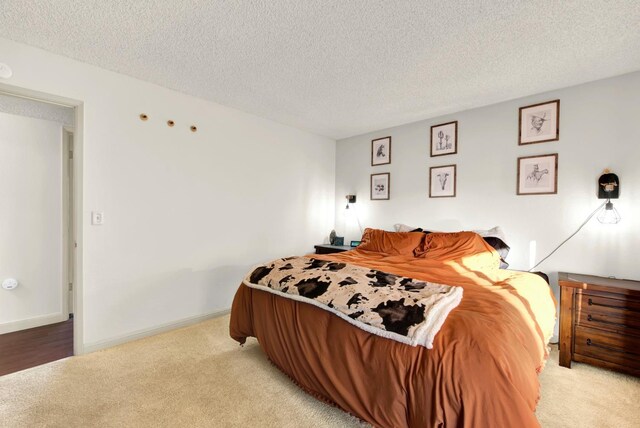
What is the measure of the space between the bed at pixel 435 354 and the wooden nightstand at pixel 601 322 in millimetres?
267

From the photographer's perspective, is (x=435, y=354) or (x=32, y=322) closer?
(x=435, y=354)

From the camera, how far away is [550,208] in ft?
9.13

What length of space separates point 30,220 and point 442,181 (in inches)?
184

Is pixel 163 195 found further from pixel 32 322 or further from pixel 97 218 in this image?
pixel 32 322

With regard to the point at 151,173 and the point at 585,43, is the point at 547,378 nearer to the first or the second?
the point at 585,43

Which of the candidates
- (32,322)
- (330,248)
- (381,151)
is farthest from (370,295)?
(32,322)

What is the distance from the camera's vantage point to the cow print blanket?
4.59 feet

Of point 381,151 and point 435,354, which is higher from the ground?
point 381,151

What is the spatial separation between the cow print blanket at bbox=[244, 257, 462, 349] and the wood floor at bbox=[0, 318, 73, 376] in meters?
1.85

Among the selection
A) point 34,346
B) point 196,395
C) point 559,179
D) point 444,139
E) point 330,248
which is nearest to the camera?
point 196,395

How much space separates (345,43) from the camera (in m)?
2.06

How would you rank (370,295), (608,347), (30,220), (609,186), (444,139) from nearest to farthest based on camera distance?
(370,295)
(608,347)
(609,186)
(30,220)
(444,139)

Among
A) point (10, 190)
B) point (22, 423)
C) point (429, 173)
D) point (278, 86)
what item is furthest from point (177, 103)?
point (429, 173)

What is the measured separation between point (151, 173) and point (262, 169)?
131 cm
